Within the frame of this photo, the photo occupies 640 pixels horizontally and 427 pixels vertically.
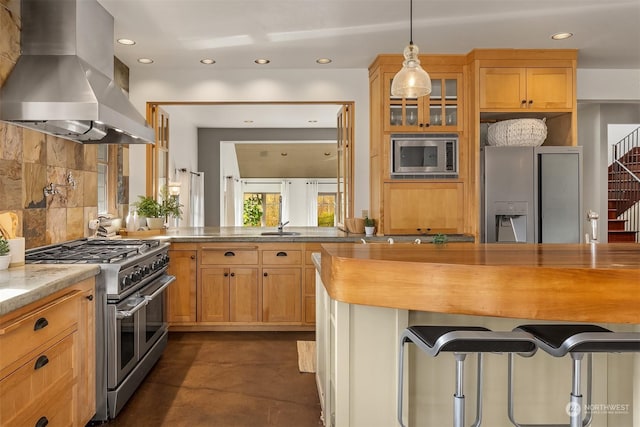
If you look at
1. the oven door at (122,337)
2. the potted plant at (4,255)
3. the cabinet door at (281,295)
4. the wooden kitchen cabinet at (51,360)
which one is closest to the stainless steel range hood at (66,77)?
the potted plant at (4,255)

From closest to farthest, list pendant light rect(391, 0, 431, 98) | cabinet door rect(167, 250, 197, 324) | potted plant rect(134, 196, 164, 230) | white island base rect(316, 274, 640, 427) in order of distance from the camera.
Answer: white island base rect(316, 274, 640, 427), pendant light rect(391, 0, 431, 98), cabinet door rect(167, 250, 197, 324), potted plant rect(134, 196, 164, 230)

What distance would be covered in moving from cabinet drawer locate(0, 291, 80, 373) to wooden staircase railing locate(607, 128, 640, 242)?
288 inches

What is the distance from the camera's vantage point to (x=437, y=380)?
216cm

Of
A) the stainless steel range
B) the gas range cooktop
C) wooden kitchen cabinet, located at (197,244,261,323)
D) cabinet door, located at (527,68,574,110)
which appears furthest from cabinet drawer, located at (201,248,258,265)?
cabinet door, located at (527,68,574,110)

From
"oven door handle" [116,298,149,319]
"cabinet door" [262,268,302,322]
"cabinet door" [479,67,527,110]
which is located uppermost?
"cabinet door" [479,67,527,110]

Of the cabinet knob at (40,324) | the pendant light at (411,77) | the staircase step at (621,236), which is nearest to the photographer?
the cabinet knob at (40,324)

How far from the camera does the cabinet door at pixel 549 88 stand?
14.1ft

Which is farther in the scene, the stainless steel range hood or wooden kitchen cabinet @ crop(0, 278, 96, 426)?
the stainless steel range hood

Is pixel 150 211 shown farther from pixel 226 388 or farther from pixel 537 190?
pixel 537 190

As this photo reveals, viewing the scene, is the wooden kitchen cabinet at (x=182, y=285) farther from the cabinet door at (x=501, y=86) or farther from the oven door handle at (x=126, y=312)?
the cabinet door at (x=501, y=86)

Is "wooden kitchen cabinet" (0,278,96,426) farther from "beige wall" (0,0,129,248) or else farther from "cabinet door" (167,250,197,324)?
"cabinet door" (167,250,197,324)

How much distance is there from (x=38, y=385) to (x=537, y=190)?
3.87 m

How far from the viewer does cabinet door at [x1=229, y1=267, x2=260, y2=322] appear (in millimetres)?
4445

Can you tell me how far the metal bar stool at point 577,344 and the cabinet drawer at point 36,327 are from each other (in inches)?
72.0
